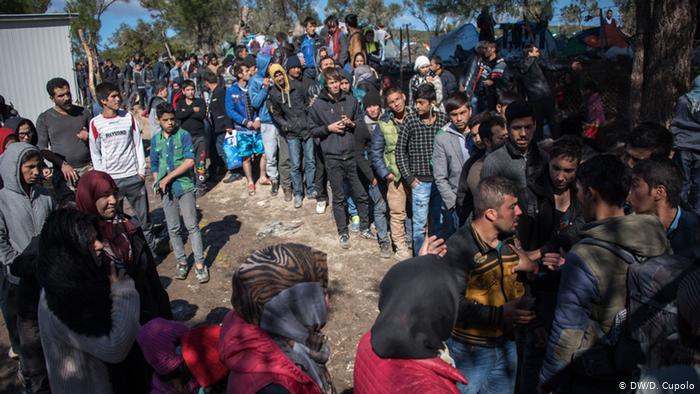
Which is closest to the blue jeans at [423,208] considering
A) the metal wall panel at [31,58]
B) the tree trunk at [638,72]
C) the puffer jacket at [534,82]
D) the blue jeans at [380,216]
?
the blue jeans at [380,216]

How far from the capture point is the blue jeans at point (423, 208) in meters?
6.04

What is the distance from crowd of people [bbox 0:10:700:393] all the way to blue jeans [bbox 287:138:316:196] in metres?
1.18

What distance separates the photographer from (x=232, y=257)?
7152mm

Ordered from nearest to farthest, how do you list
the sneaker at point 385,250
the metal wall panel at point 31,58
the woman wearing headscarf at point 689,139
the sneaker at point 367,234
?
1. the woman wearing headscarf at point 689,139
2. the sneaker at point 385,250
3. the sneaker at point 367,234
4. the metal wall panel at point 31,58

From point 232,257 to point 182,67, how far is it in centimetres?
1267

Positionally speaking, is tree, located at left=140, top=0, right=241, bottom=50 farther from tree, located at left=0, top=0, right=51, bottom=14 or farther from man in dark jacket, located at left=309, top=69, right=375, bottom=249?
man in dark jacket, located at left=309, top=69, right=375, bottom=249

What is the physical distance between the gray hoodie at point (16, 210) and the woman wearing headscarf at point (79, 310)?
5.85 ft

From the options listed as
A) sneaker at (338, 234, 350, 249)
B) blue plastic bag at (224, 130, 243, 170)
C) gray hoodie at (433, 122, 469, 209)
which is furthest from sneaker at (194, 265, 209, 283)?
blue plastic bag at (224, 130, 243, 170)

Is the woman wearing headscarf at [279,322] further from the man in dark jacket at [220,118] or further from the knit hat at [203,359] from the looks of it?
the man in dark jacket at [220,118]

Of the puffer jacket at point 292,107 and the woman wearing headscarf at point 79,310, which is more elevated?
the puffer jacket at point 292,107

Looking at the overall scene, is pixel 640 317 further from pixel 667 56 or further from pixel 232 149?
pixel 232 149

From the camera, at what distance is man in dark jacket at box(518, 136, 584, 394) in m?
3.56

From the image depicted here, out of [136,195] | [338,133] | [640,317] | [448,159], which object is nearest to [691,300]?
[640,317]

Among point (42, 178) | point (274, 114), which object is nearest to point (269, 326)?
point (42, 178)
